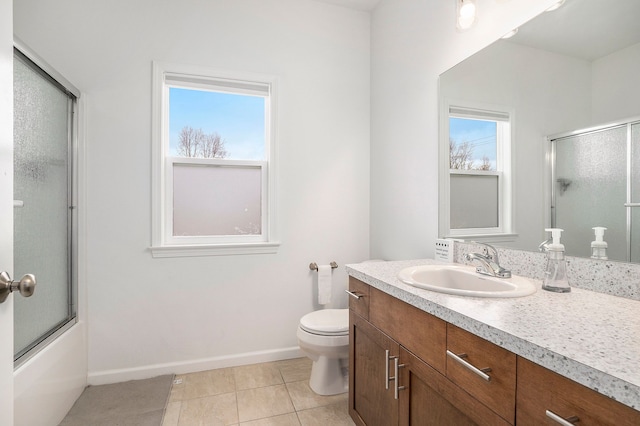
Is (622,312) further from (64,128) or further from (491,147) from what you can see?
(64,128)

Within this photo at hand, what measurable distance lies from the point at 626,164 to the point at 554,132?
28 centimetres

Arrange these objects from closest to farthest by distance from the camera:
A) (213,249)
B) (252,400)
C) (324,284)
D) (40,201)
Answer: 1. (40,201)
2. (252,400)
3. (213,249)
4. (324,284)

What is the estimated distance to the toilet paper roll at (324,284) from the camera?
95.3 inches

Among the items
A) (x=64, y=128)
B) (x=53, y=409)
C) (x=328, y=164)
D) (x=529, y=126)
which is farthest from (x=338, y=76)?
(x=53, y=409)

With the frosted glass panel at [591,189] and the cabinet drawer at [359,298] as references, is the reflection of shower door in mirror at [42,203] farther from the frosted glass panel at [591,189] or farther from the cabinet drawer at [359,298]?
the frosted glass panel at [591,189]

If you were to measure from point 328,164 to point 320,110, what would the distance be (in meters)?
0.43

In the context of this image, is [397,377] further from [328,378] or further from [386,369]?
[328,378]

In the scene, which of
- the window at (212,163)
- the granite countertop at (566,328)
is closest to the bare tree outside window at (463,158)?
the granite countertop at (566,328)

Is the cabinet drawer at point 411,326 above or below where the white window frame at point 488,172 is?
below

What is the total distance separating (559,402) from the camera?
627 millimetres

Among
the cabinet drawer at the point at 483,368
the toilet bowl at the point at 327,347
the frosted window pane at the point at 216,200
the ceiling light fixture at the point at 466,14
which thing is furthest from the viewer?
the frosted window pane at the point at 216,200

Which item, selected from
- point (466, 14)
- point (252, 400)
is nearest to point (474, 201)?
point (466, 14)

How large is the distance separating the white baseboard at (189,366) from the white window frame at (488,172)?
1509 mm

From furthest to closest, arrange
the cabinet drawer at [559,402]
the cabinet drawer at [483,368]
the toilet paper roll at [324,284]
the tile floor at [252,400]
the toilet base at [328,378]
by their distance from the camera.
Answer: the toilet paper roll at [324,284] < the toilet base at [328,378] < the tile floor at [252,400] < the cabinet drawer at [483,368] < the cabinet drawer at [559,402]
